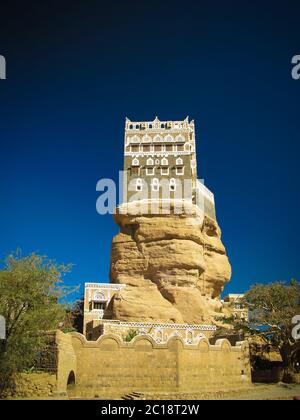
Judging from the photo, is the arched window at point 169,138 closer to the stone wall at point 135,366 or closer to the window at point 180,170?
the window at point 180,170

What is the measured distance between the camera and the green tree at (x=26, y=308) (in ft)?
67.9

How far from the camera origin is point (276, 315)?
3269 centimetres

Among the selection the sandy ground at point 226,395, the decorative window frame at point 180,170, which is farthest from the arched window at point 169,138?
the sandy ground at point 226,395

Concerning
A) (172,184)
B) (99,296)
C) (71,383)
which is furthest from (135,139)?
(71,383)

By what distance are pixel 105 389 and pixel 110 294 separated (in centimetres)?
2022

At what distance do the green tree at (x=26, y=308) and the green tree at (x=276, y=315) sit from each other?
57.1ft

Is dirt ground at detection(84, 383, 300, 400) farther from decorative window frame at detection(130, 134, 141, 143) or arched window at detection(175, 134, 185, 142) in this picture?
decorative window frame at detection(130, 134, 141, 143)

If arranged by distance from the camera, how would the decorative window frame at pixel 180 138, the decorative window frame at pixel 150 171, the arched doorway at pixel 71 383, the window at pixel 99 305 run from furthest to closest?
the decorative window frame at pixel 180 138
the decorative window frame at pixel 150 171
the window at pixel 99 305
the arched doorway at pixel 71 383

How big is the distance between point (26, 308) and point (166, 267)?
88.3ft

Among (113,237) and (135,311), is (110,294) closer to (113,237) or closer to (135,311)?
(135,311)

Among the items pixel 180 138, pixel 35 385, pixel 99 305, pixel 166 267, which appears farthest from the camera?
pixel 180 138

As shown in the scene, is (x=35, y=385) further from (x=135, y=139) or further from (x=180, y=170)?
(x=135, y=139)

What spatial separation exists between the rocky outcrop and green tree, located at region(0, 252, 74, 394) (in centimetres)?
2008

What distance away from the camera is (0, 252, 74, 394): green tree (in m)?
20.7
